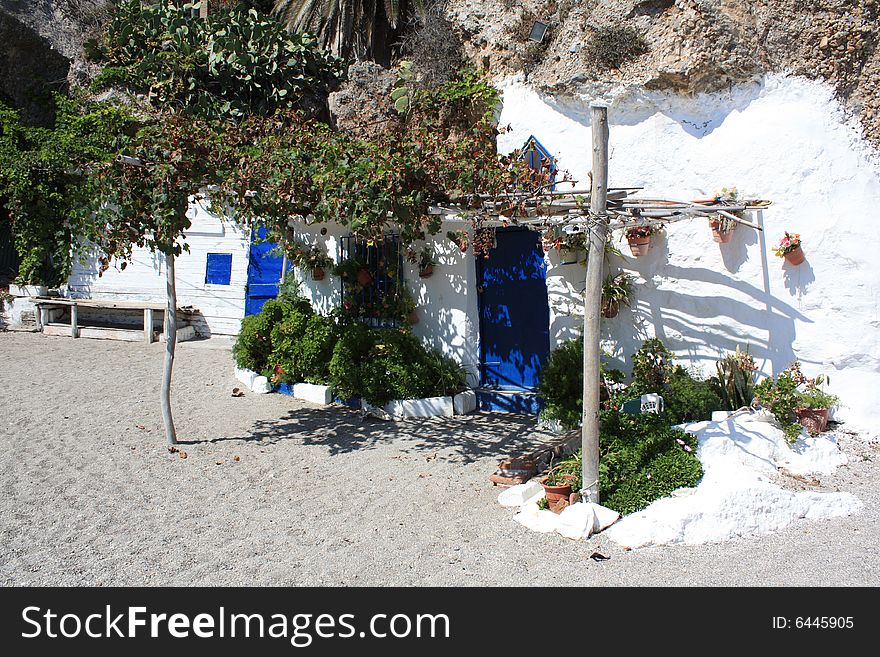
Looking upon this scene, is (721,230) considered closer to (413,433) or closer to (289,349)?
(413,433)

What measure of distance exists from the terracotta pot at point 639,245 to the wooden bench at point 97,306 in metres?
8.81

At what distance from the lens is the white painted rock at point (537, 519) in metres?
5.19

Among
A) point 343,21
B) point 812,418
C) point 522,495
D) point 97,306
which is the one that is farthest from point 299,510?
point 343,21

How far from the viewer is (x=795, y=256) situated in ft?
22.2

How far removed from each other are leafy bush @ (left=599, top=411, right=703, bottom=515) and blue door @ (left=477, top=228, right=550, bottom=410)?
2457mm

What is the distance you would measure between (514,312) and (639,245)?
190cm

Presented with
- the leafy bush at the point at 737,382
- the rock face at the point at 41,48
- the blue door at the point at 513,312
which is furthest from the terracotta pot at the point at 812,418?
the rock face at the point at 41,48

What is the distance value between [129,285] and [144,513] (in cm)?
945

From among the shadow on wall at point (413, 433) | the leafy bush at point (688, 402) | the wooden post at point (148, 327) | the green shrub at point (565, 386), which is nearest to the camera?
the leafy bush at point (688, 402)

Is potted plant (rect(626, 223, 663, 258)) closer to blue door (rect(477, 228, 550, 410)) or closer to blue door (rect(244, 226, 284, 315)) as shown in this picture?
blue door (rect(477, 228, 550, 410))

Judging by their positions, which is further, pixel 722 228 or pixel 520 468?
pixel 722 228

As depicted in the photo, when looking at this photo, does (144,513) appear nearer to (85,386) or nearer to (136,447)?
(136,447)

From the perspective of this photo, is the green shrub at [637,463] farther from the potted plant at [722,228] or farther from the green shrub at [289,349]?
the green shrub at [289,349]

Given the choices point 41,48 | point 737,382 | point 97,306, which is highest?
point 41,48
